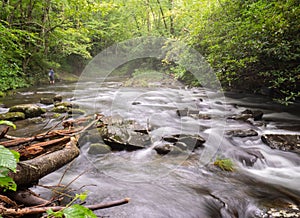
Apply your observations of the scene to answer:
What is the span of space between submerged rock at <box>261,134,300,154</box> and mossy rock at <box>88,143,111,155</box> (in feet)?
11.0

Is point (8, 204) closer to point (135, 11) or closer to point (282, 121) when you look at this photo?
point (282, 121)

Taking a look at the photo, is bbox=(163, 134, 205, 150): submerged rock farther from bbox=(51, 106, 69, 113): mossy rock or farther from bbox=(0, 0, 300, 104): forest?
bbox=(51, 106, 69, 113): mossy rock

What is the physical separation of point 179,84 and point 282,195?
12.3 m

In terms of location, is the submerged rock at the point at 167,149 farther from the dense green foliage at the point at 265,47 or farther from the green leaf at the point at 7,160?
the dense green foliage at the point at 265,47

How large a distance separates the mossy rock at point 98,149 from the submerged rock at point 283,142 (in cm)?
337

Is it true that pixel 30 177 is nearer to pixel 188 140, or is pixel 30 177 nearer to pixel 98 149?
pixel 98 149

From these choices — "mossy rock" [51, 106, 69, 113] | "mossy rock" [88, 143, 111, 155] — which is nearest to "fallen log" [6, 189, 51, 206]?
"mossy rock" [88, 143, 111, 155]

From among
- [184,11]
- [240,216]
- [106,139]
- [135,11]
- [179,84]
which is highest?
[135,11]

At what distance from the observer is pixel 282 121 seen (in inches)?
247

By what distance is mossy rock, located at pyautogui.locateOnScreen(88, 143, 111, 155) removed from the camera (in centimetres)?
404

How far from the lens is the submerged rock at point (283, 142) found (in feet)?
13.7

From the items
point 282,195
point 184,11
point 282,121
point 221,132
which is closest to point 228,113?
point 282,121

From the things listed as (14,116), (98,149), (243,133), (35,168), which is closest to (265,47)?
(243,133)

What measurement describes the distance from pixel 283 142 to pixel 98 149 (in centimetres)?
378
